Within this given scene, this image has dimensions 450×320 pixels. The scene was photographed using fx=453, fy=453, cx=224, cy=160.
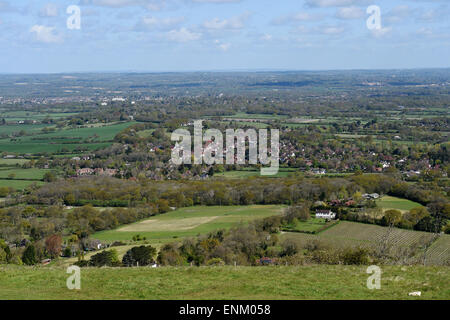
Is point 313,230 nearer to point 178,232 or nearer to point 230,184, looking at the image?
point 178,232

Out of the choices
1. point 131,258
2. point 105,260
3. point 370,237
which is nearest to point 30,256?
point 105,260

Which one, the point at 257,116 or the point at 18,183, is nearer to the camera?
the point at 18,183

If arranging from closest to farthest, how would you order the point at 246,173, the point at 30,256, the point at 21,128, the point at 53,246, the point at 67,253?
the point at 30,256, the point at 67,253, the point at 53,246, the point at 246,173, the point at 21,128

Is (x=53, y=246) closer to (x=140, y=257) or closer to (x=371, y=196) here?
(x=140, y=257)

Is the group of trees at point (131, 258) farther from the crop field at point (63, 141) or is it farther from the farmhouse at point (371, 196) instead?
the crop field at point (63, 141)

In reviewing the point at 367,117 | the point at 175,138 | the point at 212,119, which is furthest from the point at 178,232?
the point at 367,117

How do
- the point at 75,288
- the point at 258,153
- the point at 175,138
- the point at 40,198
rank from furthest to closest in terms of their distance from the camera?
the point at 175,138 < the point at 258,153 < the point at 40,198 < the point at 75,288
